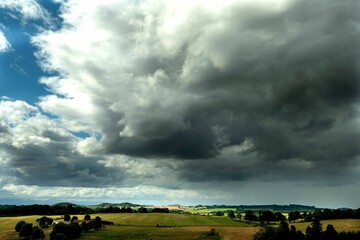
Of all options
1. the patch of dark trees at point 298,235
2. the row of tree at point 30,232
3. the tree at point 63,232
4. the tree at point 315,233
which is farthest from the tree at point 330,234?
the row of tree at point 30,232

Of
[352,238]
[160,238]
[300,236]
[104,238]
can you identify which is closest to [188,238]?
[160,238]

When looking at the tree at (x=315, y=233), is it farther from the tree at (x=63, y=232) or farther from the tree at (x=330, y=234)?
the tree at (x=63, y=232)

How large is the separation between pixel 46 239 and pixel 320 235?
124913 millimetres

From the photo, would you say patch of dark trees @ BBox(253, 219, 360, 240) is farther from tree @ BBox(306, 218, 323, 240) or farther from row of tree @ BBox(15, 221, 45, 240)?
row of tree @ BBox(15, 221, 45, 240)

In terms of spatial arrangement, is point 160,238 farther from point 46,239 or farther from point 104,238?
point 46,239

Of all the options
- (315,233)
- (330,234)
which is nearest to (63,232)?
(315,233)

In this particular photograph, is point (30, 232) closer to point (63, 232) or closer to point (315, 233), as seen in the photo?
point (63, 232)

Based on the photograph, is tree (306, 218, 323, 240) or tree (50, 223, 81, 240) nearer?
tree (306, 218, 323, 240)

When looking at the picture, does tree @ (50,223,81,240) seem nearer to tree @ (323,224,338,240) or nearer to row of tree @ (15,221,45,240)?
row of tree @ (15,221,45,240)

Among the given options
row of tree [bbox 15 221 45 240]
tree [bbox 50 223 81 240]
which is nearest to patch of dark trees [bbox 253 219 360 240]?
tree [bbox 50 223 81 240]

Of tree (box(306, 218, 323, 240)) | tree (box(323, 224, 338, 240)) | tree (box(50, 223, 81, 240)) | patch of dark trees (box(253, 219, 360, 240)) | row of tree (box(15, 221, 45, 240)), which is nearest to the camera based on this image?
patch of dark trees (box(253, 219, 360, 240))

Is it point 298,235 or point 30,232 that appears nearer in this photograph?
point 298,235

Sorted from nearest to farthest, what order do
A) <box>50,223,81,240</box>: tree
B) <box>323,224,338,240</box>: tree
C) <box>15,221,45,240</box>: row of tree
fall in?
<box>323,224,338,240</box>: tree → <box>50,223,81,240</box>: tree → <box>15,221,45,240</box>: row of tree

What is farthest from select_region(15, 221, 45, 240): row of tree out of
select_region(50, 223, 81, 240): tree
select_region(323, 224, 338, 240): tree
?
select_region(323, 224, 338, 240): tree
